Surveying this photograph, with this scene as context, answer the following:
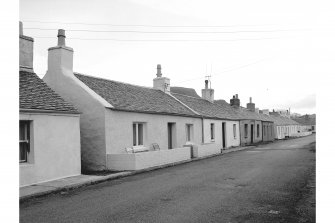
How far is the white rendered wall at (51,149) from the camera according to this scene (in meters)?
10.9

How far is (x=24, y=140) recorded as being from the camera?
1087 centimetres

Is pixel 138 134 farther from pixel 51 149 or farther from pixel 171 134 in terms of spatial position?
pixel 51 149

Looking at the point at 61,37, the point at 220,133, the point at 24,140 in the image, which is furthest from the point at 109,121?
the point at 220,133

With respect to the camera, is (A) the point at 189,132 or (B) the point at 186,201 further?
(A) the point at 189,132

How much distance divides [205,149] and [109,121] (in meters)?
9.06

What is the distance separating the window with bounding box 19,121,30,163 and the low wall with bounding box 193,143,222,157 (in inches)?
461

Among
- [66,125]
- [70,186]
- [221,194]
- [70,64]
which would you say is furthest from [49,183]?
[70,64]

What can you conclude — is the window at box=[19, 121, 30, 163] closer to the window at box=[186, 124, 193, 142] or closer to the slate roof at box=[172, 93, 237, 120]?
the window at box=[186, 124, 193, 142]

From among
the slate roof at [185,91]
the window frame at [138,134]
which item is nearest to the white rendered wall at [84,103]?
the window frame at [138,134]

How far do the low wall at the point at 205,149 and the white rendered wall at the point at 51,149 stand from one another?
945 centimetres

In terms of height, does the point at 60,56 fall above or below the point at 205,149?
above

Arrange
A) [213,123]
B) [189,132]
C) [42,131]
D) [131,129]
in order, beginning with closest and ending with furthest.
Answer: [42,131] < [131,129] < [189,132] < [213,123]

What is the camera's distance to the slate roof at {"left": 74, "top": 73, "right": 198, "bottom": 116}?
53.2ft

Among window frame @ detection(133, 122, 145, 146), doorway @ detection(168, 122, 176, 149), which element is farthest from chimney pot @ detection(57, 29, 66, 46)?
doorway @ detection(168, 122, 176, 149)
